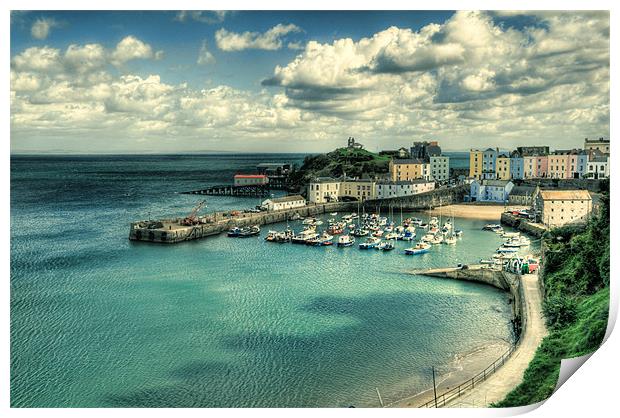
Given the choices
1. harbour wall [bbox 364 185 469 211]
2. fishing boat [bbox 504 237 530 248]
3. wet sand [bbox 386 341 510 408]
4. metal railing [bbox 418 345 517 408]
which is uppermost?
harbour wall [bbox 364 185 469 211]

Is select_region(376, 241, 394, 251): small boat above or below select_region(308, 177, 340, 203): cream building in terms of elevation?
below

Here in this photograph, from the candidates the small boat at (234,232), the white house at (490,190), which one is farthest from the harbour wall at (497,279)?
the white house at (490,190)

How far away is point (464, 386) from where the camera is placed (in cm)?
568

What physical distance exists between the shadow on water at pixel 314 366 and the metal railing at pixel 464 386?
0.37m

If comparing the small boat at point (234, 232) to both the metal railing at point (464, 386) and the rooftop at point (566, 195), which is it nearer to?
the rooftop at point (566, 195)

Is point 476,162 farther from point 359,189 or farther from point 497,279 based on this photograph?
point 497,279

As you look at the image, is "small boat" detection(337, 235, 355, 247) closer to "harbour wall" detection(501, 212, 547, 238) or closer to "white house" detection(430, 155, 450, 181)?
"harbour wall" detection(501, 212, 547, 238)

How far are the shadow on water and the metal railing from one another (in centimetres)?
37

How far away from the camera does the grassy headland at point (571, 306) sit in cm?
529

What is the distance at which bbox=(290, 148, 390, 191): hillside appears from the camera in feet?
82.9

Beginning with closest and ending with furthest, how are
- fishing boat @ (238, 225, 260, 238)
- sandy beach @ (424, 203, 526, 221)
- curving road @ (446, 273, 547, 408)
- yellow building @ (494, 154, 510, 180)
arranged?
curving road @ (446, 273, 547, 408)
fishing boat @ (238, 225, 260, 238)
sandy beach @ (424, 203, 526, 221)
yellow building @ (494, 154, 510, 180)

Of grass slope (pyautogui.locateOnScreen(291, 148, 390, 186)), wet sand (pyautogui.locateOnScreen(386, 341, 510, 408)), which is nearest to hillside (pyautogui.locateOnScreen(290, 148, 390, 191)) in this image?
grass slope (pyautogui.locateOnScreen(291, 148, 390, 186))

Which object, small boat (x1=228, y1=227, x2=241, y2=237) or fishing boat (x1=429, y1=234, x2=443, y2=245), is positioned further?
small boat (x1=228, y1=227, x2=241, y2=237)

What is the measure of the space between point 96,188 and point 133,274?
59.0ft
